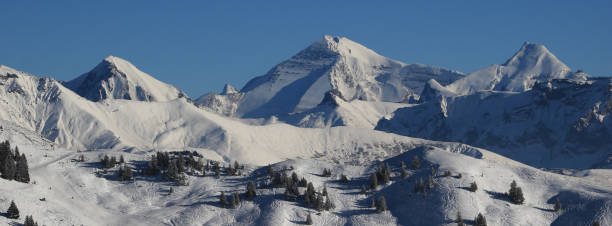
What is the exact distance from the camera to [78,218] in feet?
640

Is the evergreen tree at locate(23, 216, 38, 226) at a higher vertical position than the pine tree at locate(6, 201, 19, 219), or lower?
lower

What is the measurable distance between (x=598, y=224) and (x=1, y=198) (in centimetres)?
12435

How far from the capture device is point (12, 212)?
7175 inches

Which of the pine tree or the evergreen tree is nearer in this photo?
the evergreen tree

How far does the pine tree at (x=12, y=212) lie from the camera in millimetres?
182250

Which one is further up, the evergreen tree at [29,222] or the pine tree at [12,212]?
the pine tree at [12,212]

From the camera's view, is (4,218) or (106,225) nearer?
(4,218)

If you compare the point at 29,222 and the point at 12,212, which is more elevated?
the point at 12,212

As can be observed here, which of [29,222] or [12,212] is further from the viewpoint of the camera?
[12,212]

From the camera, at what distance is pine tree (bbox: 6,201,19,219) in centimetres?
18225

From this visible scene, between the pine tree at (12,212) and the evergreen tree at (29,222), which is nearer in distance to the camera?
the evergreen tree at (29,222)

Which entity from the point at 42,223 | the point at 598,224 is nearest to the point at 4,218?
the point at 42,223

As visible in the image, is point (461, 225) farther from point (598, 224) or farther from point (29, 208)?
point (29, 208)

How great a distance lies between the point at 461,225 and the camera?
19988cm
